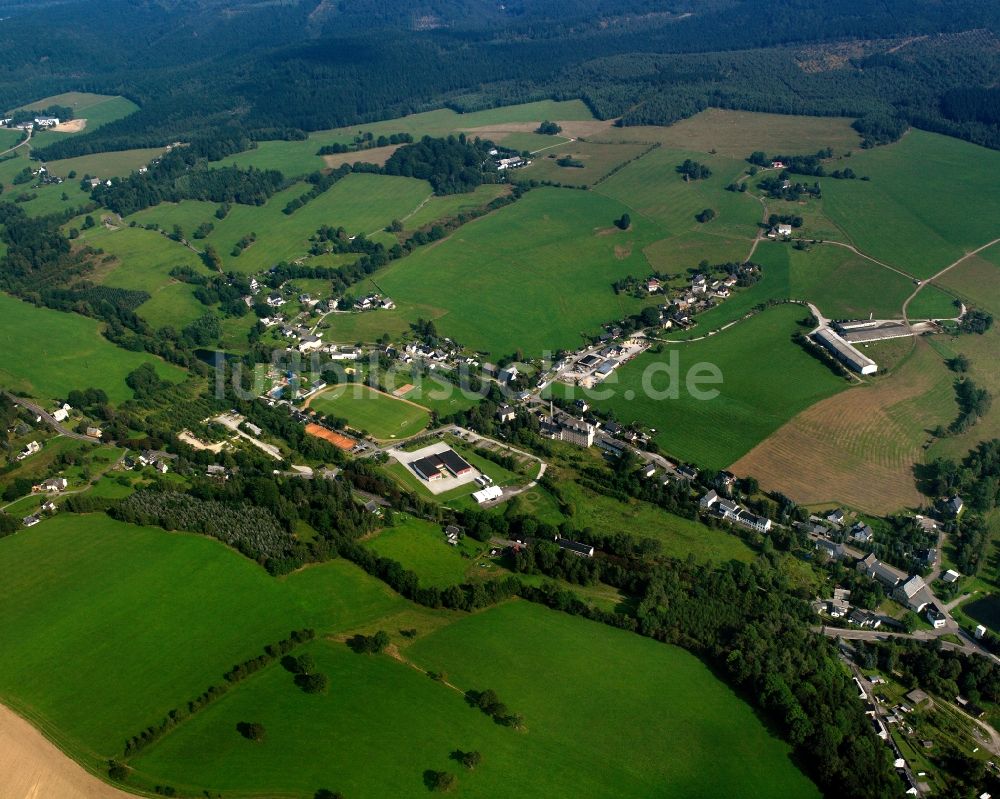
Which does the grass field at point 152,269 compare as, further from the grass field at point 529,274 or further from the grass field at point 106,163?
the grass field at point 106,163

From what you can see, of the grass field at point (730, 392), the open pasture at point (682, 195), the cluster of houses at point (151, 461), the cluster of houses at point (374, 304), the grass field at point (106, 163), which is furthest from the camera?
the grass field at point (106, 163)

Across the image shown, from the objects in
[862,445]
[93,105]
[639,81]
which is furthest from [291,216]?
[93,105]

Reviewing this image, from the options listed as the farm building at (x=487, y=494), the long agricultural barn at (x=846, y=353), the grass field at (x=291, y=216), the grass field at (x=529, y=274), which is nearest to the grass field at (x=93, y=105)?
the grass field at (x=291, y=216)

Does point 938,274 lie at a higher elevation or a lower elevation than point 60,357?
lower

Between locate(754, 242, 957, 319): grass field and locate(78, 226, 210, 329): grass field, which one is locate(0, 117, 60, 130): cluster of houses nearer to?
locate(78, 226, 210, 329): grass field

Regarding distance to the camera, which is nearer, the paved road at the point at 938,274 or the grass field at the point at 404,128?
the paved road at the point at 938,274

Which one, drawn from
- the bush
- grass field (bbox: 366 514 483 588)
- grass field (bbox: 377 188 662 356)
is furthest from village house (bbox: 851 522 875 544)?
the bush

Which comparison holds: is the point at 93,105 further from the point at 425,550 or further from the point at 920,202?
the point at 425,550

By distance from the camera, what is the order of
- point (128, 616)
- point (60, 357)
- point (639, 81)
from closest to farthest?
point (128, 616), point (60, 357), point (639, 81)
